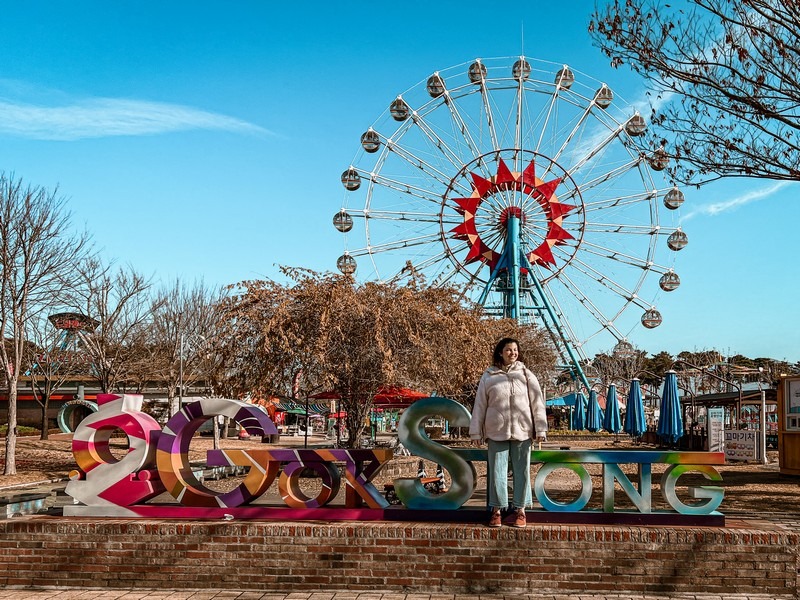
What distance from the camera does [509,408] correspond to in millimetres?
7402

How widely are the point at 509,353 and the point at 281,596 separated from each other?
2.87m

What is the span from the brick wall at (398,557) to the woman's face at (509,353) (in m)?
1.46

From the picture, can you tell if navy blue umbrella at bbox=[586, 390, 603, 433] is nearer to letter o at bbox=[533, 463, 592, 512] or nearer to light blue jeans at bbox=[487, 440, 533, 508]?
letter o at bbox=[533, 463, 592, 512]

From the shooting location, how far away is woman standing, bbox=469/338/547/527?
7.39 meters

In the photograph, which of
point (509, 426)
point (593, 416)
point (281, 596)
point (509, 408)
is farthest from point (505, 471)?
point (593, 416)

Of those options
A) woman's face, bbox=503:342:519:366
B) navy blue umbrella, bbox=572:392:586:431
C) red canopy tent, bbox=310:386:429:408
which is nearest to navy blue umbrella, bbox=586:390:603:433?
navy blue umbrella, bbox=572:392:586:431

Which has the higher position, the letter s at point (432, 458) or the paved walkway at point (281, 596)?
the letter s at point (432, 458)

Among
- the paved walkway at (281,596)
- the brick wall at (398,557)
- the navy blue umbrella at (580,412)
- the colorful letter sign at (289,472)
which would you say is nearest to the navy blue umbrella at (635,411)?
the navy blue umbrella at (580,412)

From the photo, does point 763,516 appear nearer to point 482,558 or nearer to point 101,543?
point 482,558

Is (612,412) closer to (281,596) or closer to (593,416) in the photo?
(593,416)

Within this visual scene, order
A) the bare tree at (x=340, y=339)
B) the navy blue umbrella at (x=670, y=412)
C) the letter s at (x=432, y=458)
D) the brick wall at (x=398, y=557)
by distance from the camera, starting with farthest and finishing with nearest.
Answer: the navy blue umbrella at (x=670, y=412) < the bare tree at (x=340, y=339) < the letter s at (x=432, y=458) < the brick wall at (x=398, y=557)

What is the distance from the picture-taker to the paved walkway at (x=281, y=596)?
689cm

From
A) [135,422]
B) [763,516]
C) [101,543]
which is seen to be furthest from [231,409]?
[763,516]

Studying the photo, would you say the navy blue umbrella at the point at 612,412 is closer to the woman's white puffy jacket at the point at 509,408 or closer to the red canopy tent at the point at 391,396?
the red canopy tent at the point at 391,396
